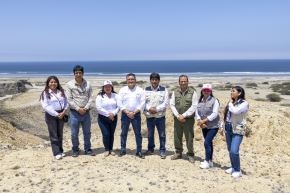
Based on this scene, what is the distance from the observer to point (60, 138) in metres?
9.50

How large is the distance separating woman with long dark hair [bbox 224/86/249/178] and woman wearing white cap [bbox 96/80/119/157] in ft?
8.11

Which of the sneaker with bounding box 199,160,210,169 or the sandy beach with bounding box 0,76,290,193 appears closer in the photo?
the sandy beach with bounding box 0,76,290,193

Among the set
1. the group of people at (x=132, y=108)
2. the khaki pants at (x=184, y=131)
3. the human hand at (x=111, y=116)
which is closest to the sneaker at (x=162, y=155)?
the group of people at (x=132, y=108)

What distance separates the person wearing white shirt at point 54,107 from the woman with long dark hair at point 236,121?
11.5ft

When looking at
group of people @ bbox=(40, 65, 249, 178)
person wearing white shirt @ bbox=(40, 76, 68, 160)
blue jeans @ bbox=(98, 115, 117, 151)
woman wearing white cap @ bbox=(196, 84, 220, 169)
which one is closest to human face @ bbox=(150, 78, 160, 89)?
group of people @ bbox=(40, 65, 249, 178)

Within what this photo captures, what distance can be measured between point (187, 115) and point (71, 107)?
2.52 meters

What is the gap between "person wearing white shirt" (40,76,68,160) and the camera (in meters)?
9.11

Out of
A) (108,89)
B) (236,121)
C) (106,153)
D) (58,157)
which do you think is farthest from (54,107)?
(236,121)

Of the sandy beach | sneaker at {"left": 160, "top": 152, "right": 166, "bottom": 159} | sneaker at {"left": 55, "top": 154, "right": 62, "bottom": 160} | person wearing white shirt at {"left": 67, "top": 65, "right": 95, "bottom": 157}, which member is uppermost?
person wearing white shirt at {"left": 67, "top": 65, "right": 95, "bottom": 157}

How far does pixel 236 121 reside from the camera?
852cm

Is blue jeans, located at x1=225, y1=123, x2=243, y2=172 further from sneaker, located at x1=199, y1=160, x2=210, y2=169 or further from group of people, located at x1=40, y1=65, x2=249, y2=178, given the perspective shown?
sneaker, located at x1=199, y1=160, x2=210, y2=169

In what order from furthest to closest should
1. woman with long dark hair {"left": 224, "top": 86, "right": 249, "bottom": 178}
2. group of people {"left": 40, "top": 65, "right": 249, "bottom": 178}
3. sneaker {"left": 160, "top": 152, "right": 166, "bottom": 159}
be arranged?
A: 1. sneaker {"left": 160, "top": 152, "right": 166, "bottom": 159}
2. group of people {"left": 40, "top": 65, "right": 249, "bottom": 178}
3. woman with long dark hair {"left": 224, "top": 86, "right": 249, "bottom": 178}

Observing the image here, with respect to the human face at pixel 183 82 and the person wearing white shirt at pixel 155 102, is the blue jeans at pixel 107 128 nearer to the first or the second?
the person wearing white shirt at pixel 155 102

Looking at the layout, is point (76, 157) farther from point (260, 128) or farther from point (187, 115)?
point (260, 128)
